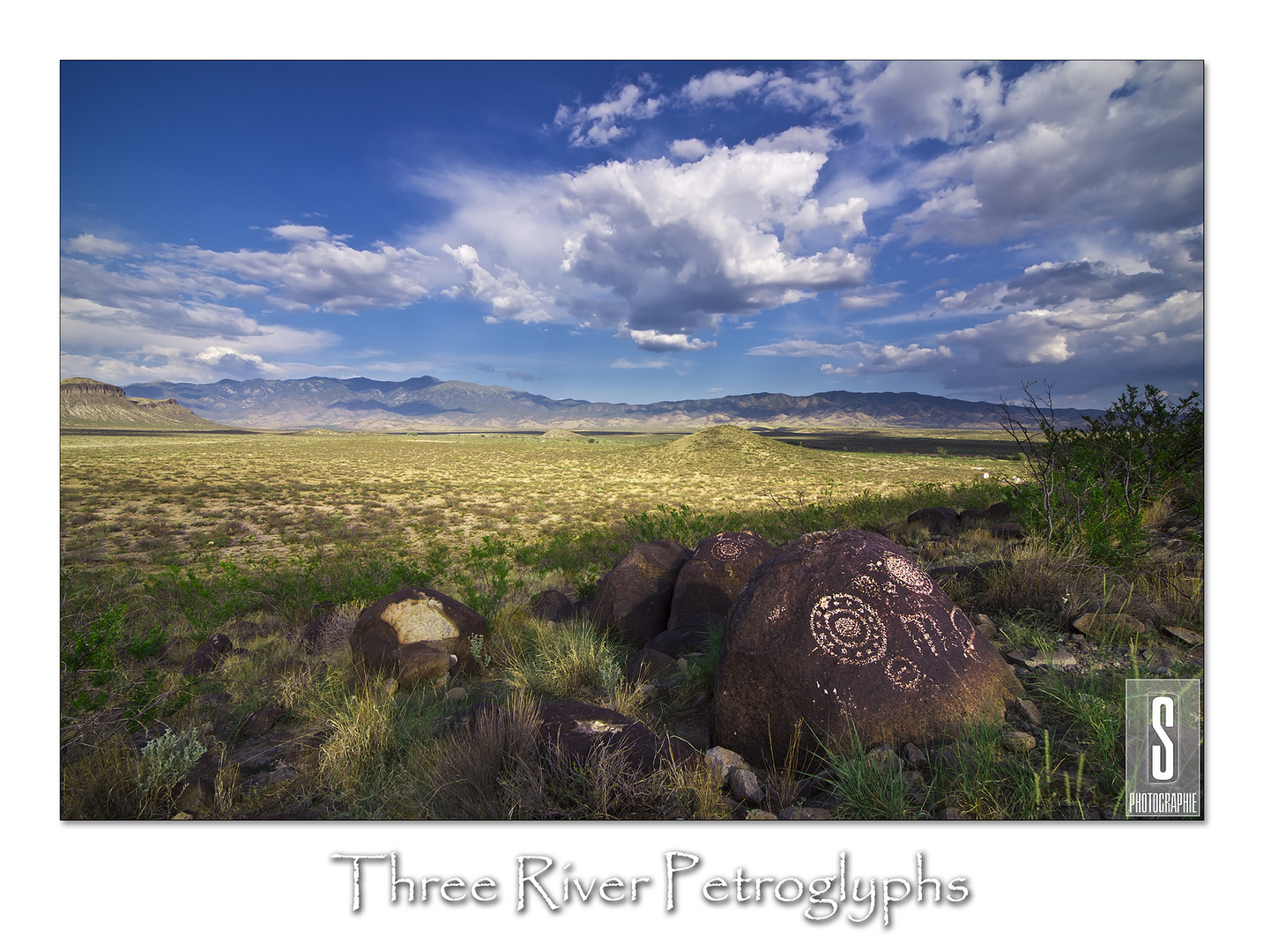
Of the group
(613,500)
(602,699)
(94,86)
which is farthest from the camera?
(613,500)

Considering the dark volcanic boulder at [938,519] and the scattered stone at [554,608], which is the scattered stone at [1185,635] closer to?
the scattered stone at [554,608]

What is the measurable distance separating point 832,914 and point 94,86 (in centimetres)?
713

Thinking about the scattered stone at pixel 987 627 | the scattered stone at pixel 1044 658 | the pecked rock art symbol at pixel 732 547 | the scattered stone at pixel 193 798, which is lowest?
the scattered stone at pixel 193 798

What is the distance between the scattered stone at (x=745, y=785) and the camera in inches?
112

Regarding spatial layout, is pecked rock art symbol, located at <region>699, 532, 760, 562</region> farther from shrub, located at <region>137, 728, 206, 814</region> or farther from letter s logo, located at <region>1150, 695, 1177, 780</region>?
shrub, located at <region>137, 728, 206, 814</region>

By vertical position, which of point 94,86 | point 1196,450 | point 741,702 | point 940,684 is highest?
point 94,86

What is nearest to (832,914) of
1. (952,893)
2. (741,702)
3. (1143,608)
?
(952,893)

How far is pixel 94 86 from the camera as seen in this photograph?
13.4 ft

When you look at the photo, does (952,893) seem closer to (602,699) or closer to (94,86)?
(602,699)

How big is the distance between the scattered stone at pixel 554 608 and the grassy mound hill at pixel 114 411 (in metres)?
4.89

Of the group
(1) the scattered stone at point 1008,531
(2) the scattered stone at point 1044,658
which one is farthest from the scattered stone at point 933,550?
(2) the scattered stone at point 1044,658

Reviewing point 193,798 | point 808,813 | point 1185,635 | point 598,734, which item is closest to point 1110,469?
point 1185,635

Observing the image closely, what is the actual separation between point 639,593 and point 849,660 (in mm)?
3696
